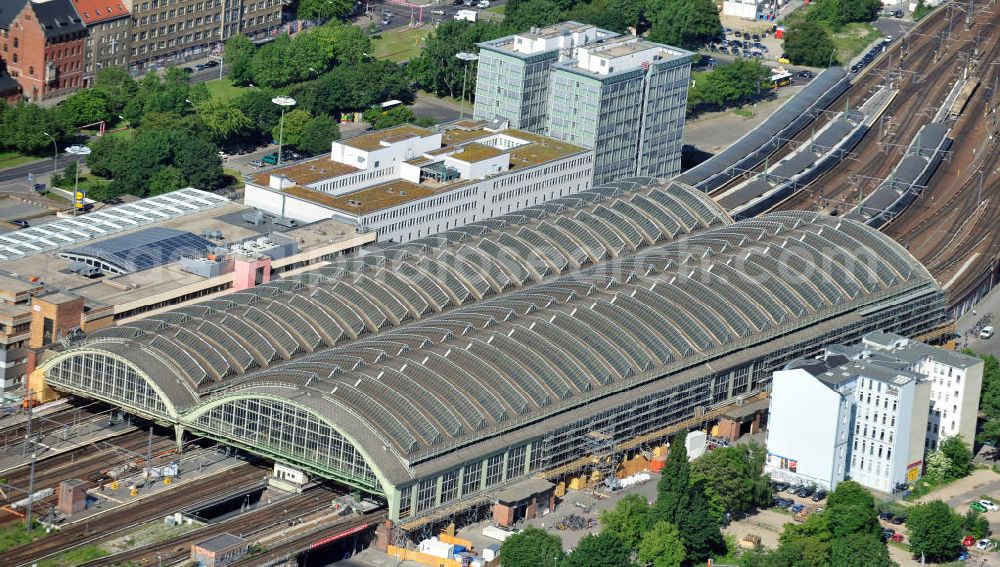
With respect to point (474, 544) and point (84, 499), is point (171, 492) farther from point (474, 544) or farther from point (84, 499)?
point (474, 544)

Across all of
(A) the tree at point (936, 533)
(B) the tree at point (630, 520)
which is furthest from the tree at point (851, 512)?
(B) the tree at point (630, 520)

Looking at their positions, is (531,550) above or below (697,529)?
above

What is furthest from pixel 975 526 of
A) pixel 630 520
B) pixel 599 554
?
pixel 599 554

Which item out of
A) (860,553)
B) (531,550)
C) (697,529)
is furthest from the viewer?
(697,529)

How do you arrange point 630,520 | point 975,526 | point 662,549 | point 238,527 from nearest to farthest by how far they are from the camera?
point 238,527, point 662,549, point 630,520, point 975,526

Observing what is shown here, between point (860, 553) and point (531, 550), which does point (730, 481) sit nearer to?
point (860, 553)

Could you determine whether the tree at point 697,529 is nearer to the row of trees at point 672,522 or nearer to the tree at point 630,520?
the row of trees at point 672,522
